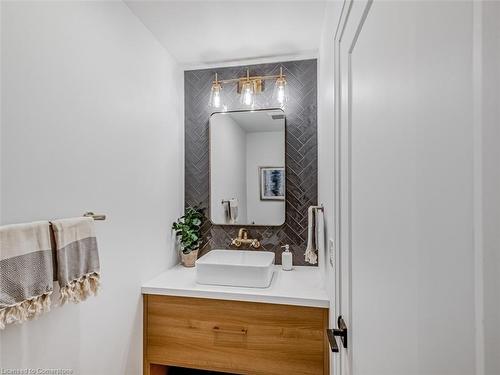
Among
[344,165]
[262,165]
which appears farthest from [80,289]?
[262,165]

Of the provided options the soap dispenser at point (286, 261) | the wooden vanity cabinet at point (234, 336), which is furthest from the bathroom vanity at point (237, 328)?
the soap dispenser at point (286, 261)

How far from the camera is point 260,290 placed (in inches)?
61.8

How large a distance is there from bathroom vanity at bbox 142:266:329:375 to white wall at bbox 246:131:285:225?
22.7 inches

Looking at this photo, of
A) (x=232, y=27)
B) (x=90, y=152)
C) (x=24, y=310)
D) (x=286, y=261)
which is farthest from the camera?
(x=286, y=261)

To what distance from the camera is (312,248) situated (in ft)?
5.57

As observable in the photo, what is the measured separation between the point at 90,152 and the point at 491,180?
1350 mm

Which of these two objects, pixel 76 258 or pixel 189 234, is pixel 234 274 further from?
pixel 76 258

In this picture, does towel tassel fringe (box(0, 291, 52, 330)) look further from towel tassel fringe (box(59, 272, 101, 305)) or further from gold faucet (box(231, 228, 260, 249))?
gold faucet (box(231, 228, 260, 249))

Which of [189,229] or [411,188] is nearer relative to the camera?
[411,188]

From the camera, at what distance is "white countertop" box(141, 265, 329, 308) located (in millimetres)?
1473

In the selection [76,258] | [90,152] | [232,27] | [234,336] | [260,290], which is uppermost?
[232,27]

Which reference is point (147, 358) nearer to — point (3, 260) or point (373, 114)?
point (3, 260)

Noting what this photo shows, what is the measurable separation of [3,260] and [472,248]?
3.58 feet

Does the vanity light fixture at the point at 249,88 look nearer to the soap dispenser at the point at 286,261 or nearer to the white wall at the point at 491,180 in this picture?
the soap dispenser at the point at 286,261
